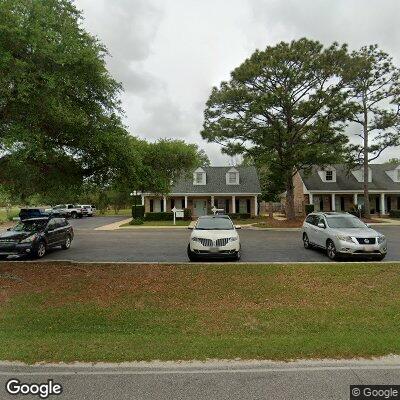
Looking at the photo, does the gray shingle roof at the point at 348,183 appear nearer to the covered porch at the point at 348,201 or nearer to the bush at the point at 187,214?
the covered porch at the point at 348,201

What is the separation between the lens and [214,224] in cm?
1345

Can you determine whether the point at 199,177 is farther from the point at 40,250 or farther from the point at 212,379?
the point at 212,379

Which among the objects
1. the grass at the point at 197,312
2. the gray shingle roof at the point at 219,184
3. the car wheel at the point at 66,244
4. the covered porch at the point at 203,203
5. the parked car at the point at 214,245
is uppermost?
the gray shingle roof at the point at 219,184

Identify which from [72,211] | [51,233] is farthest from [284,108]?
[72,211]

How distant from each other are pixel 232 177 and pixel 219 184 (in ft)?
5.98

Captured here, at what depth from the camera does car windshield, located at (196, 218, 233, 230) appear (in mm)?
13195

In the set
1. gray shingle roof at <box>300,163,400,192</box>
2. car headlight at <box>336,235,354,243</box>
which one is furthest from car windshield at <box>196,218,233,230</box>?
gray shingle roof at <box>300,163,400,192</box>

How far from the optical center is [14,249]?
13070mm

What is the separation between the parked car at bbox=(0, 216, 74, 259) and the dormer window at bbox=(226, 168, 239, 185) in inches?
1004

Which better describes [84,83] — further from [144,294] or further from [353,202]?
[353,202]

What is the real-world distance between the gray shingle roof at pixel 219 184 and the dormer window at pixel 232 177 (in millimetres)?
496

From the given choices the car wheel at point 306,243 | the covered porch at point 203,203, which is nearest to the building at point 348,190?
the covered porch at point 203,203

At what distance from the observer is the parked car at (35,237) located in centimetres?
1313

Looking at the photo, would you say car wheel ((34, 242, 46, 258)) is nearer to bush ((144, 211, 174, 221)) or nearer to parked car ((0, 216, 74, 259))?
parked car ((0, 216, 74, 259))
